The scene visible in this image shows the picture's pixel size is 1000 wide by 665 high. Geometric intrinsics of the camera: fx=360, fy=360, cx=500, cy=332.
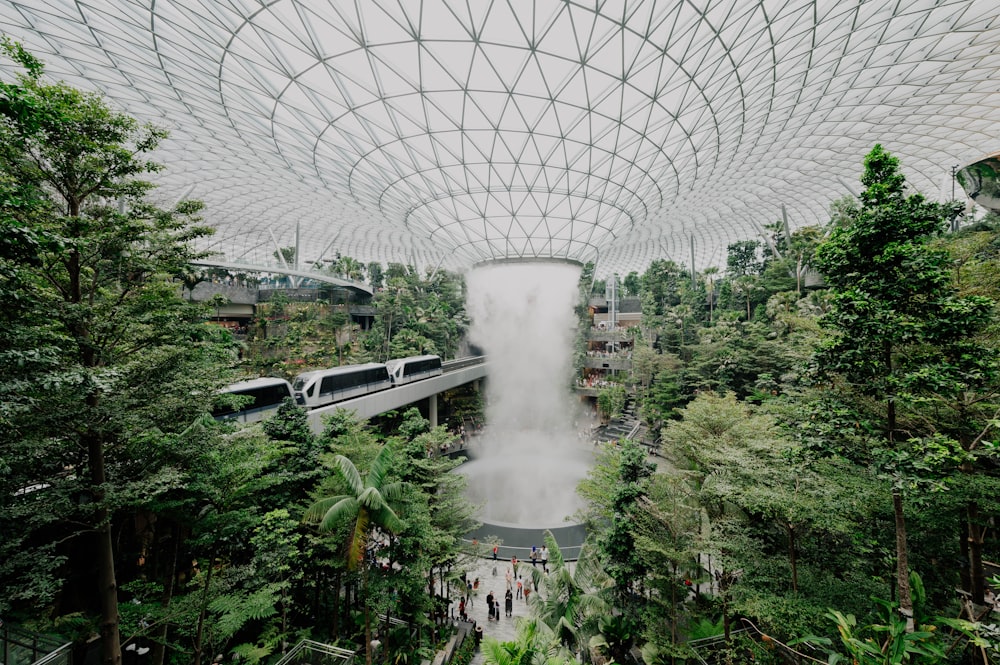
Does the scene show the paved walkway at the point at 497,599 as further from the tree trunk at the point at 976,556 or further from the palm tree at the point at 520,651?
the tree trunk at the point at 976,556

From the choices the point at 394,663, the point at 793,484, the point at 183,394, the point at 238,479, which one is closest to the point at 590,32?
the point at 793,484

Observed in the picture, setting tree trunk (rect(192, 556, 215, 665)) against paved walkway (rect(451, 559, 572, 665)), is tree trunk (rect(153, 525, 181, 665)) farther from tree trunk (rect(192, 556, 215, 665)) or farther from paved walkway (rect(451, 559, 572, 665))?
paved walkway (rect(451, 559, 572, 665))

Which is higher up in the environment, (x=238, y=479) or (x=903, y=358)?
(x=903, y=358)

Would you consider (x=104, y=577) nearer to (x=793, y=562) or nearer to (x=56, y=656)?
(x=56, y=656)

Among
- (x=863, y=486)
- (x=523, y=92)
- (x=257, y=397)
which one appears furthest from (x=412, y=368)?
(x=863, y=486)

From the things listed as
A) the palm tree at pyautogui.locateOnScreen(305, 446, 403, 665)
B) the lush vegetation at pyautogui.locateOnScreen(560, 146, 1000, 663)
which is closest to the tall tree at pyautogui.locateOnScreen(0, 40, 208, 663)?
the palm tree at pyautogui.locateOnScreen(305, 446, 403, 665)

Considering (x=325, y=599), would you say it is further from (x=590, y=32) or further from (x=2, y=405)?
(x=590, y=32)
